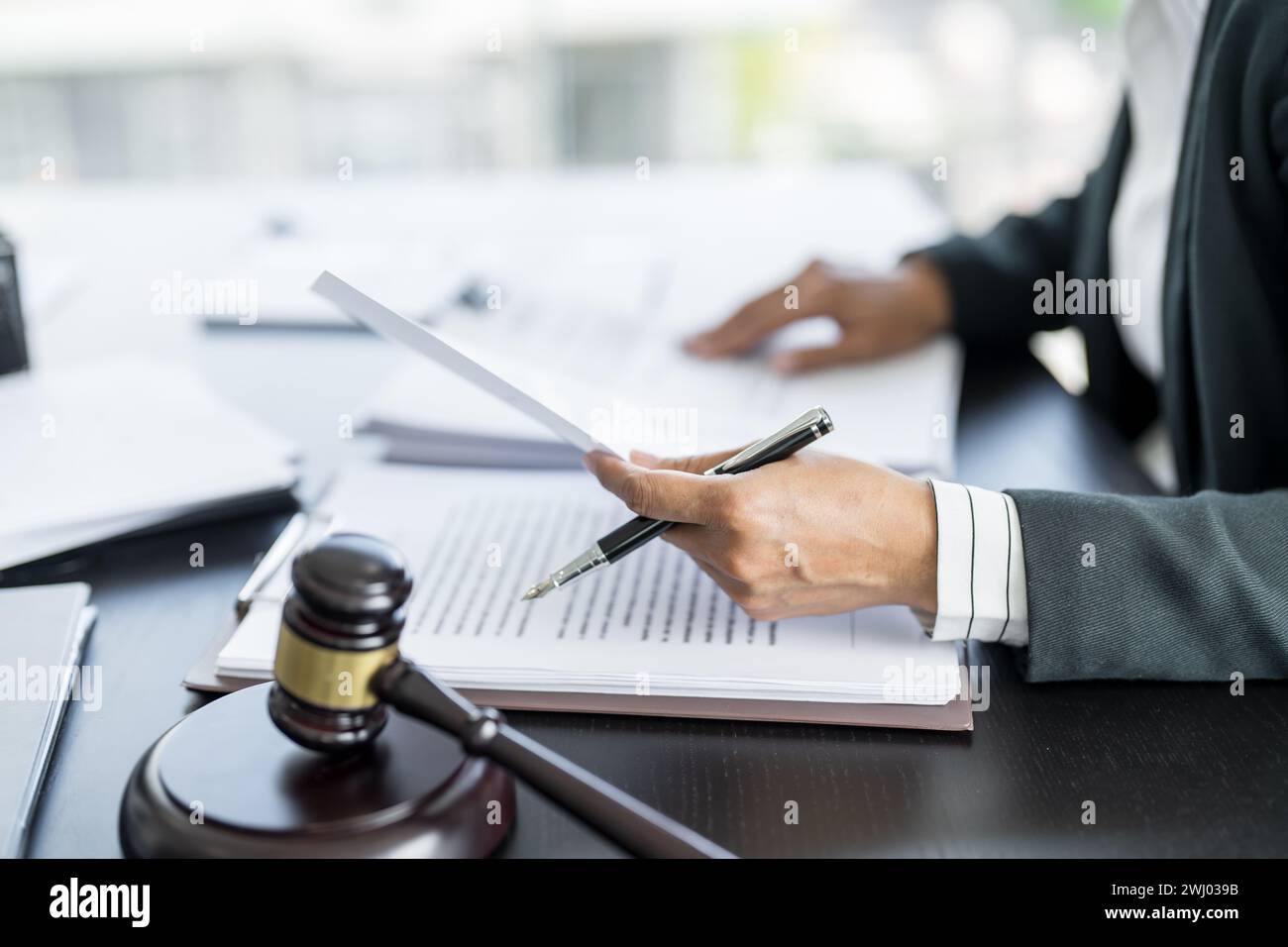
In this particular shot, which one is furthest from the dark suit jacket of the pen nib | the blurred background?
the blurred background

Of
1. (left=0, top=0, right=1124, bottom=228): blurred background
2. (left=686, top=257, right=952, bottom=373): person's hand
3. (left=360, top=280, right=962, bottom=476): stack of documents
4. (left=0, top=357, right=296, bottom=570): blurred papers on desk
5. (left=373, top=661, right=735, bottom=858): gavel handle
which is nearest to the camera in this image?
(left=373, top=661, right=735, bottom=858): gavel handle

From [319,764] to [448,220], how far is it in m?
1.26

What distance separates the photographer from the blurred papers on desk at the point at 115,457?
83 centimetres

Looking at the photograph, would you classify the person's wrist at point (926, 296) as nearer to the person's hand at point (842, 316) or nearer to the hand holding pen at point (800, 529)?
the person's hand at point (842, 316)

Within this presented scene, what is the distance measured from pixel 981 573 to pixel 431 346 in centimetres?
34

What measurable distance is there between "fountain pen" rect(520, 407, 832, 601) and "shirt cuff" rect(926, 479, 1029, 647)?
0.09 metres

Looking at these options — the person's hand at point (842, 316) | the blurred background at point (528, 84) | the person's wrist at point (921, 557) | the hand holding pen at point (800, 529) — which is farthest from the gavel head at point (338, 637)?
the blurred background at point (528, 84)

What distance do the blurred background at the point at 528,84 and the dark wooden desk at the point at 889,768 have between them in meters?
3.16

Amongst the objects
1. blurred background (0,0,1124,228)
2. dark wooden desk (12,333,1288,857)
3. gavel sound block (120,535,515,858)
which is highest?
blurred background (0,0,1124,228)

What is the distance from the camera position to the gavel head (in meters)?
0.51

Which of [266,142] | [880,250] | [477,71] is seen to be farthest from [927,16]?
[880,250]

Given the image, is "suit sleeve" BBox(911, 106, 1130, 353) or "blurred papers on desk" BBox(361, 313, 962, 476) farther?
"suit sleeve" BBox(911, 106, 1130, 353)

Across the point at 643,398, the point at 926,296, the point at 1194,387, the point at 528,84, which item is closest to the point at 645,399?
the point at 643,398

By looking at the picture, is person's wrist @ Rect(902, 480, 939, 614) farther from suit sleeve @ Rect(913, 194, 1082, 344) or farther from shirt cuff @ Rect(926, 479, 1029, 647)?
suit sleeve @ Rect(913, 194, 1082, 344)
